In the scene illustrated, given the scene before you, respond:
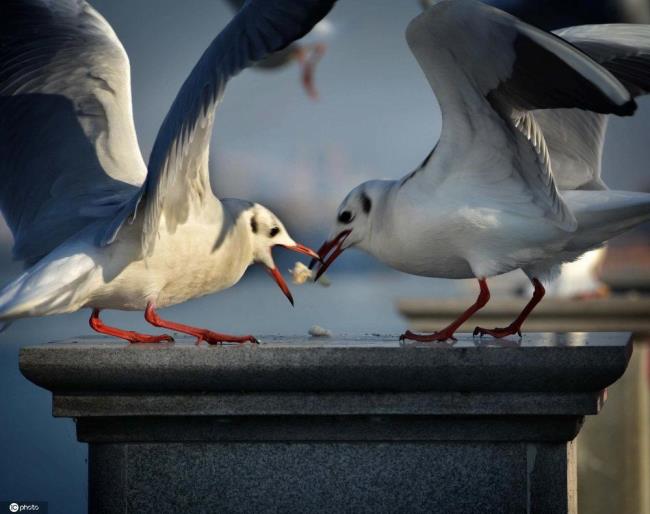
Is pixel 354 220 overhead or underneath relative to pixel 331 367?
underneath

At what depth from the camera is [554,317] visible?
22.7ft

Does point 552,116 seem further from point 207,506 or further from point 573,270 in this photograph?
point 573,270

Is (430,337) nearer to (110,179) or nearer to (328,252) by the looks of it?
(328,252)

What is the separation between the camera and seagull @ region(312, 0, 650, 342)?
11.2 ft

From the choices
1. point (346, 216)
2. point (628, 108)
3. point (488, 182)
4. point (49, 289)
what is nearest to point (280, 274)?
point (346, 216)

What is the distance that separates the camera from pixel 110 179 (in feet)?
13.5

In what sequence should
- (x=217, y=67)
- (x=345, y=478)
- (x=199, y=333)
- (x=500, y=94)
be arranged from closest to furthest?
(x=345, y=478)
(x=217, y=67)
(x=199, y=333)
(x=500, y=94)

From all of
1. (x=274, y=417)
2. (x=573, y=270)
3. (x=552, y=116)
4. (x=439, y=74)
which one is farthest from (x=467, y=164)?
(x=573, y=270)

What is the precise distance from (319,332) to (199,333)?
39cm

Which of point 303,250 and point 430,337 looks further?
point 303,250

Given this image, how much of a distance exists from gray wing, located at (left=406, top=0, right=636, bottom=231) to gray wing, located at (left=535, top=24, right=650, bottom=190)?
0.42m

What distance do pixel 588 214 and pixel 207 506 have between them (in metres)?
1.38

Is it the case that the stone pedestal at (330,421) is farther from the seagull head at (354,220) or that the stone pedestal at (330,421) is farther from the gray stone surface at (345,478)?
the seagull head at (354,220)

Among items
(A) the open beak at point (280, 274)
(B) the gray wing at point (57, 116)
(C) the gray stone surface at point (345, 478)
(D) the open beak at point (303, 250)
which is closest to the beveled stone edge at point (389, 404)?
(C) the gray stone surface at point (345, 478)
